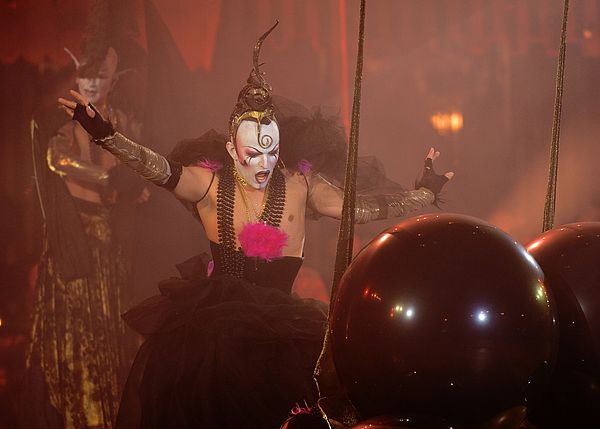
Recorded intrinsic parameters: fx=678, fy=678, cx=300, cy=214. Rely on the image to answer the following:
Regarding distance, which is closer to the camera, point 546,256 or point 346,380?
point 346,380

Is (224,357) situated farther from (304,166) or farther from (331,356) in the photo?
(331,356)

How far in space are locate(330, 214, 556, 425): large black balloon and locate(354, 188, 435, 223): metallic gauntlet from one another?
2.06m

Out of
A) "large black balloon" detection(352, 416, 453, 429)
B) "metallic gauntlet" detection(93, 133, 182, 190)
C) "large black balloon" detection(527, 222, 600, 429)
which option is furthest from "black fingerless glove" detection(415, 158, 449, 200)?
"large black balloon" detection(352, 416, 453, 429)

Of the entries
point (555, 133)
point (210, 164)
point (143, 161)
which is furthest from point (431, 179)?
point (555, 133)

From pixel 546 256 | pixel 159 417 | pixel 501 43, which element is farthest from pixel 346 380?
pixel 501 43

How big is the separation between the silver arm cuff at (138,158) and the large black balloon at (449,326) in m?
1.77

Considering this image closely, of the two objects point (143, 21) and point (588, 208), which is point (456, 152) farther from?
point (143, 21)

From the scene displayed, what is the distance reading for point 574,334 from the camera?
2.95ft

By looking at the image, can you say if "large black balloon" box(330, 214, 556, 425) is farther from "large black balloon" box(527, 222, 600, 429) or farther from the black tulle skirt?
the black tulle skirt

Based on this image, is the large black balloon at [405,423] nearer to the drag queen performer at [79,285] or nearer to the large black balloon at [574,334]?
the large black balloon at [574,334]

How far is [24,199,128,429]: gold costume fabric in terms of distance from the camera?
2857mm

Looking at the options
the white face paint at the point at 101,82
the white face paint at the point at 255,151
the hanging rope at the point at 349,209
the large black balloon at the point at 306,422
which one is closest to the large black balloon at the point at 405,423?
the large black balloon at the point at 306,422

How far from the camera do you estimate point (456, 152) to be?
318 cm

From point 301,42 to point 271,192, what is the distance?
770 millimetres
